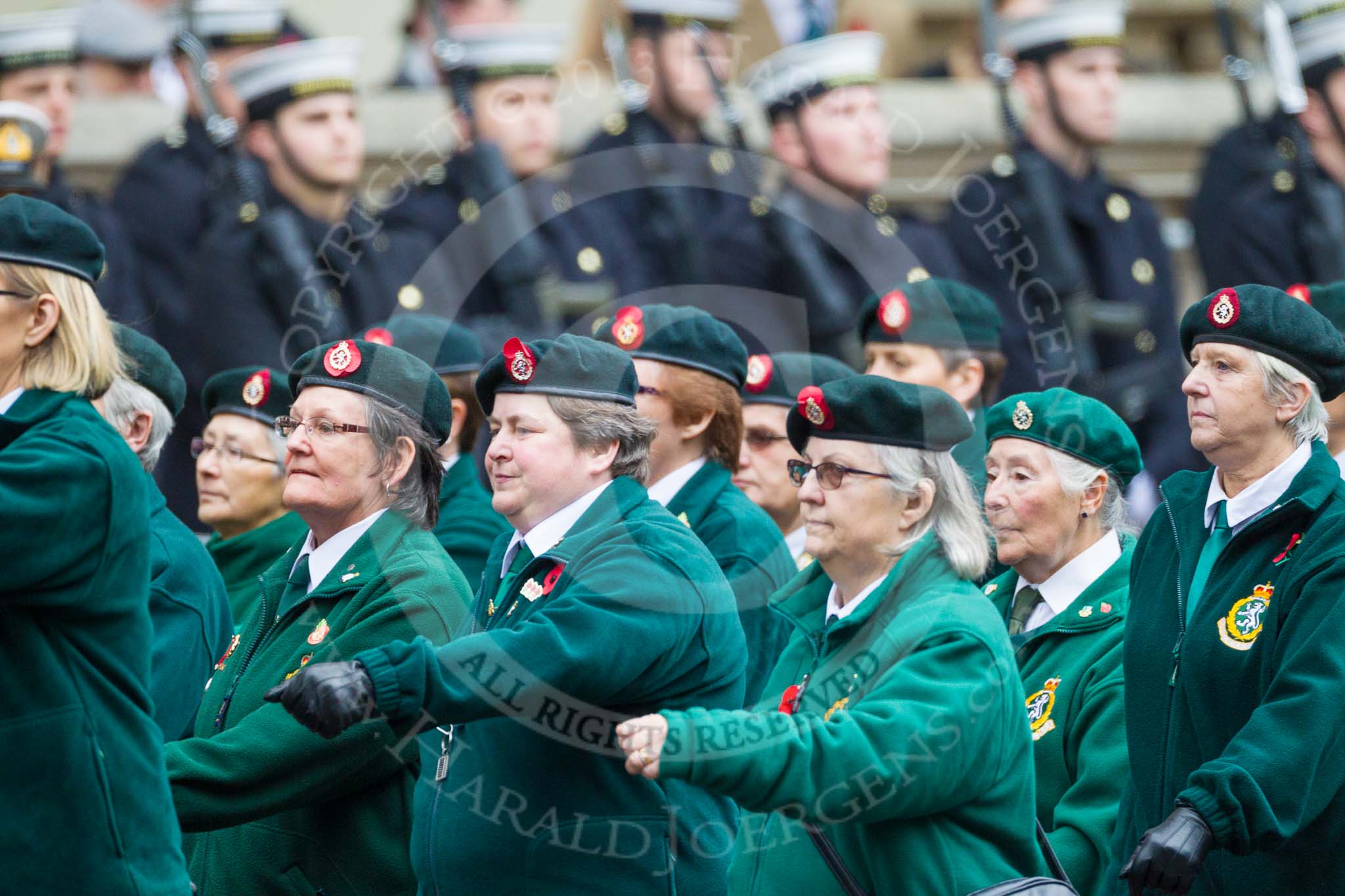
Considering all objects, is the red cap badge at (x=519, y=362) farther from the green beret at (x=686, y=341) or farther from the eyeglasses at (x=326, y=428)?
the green beret at (x=686, y=341)

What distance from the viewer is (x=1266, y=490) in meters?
4.66

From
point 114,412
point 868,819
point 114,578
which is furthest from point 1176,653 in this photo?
point 114,412

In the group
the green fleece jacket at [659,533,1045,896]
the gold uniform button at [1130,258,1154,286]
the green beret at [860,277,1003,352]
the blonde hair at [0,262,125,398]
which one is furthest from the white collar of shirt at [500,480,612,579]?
the gold uniform button at [1130,258,1154,286]

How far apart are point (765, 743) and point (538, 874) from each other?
2.42ft

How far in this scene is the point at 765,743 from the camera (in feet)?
12.7

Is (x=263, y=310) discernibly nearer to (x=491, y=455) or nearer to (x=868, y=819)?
(x=491, y=455)

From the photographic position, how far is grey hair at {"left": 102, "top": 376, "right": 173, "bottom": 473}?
5.66 meters

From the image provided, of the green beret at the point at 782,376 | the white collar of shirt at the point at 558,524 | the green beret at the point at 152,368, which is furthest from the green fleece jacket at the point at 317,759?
the green beret at the point at 782,376

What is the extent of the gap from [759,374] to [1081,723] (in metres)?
1.92

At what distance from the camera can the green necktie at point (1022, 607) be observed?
5.36 metres

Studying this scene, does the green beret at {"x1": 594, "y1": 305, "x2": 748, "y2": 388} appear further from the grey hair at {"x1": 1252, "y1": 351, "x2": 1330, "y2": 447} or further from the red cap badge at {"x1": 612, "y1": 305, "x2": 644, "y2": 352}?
the grey hair at {"x1": 1252, "y1": 351, "x2": 1330, "y2": 447}

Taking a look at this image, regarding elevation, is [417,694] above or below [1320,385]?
below

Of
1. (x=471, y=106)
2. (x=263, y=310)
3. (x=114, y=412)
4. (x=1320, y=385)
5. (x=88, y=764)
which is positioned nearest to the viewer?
(x=88, y=764)

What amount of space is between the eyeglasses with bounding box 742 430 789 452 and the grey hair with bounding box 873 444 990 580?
6.60 feet
